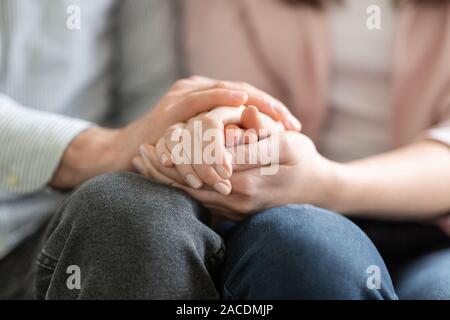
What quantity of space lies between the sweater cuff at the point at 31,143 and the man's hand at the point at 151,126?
0.04 feet

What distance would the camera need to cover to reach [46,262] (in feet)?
1.87

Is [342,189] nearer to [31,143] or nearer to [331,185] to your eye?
[331,185]

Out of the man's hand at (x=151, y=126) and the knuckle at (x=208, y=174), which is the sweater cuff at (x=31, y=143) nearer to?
the man's hand at (x=151, y=126)

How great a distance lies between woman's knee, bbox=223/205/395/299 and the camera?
1.64 ft

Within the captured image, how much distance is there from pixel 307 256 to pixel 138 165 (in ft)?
0.74

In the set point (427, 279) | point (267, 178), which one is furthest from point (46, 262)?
point (427, 279)

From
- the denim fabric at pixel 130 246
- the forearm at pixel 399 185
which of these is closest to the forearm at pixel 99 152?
the denim fabric at pixel 130 246

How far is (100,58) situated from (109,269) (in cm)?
40

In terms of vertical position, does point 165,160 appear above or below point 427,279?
above

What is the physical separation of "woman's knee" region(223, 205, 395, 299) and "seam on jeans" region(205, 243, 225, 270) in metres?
0.01

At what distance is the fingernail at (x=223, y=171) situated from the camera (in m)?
0.58

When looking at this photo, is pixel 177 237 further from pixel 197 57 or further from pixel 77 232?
pixel 197 57

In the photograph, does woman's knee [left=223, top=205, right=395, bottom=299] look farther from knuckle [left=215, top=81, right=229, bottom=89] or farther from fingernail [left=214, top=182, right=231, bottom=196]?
knuckle [left=215, top=81, right=229, bottom=89]
